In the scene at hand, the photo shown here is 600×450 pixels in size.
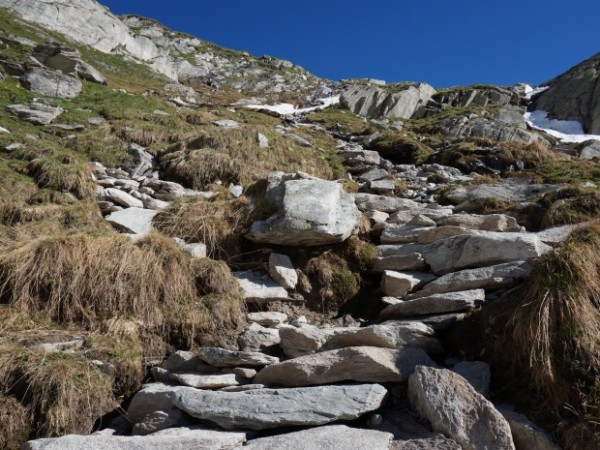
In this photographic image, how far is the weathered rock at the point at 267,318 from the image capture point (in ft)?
19.9

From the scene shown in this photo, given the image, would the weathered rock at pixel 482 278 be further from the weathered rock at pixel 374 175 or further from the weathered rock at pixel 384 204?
the weathered rock at pixel 374 175

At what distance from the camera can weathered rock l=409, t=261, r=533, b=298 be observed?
18.0 ft

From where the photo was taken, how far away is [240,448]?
11.9 ft

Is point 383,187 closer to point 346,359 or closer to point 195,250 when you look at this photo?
point 195,250

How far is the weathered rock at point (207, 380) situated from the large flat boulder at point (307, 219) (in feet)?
8.88

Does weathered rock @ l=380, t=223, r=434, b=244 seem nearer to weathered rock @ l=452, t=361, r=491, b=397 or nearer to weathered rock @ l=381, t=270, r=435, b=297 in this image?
weathered rock @ l=381, t=270, r=435, b=297

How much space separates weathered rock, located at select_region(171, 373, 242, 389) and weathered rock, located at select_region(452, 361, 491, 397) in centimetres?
230

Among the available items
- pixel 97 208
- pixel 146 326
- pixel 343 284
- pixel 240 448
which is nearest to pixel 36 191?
pixel 97 208

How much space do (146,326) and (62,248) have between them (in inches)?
58.5

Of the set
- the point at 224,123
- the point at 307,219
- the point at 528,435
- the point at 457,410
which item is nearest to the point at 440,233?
the point at 307,219

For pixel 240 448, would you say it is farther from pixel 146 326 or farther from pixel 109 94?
pixel 109 94

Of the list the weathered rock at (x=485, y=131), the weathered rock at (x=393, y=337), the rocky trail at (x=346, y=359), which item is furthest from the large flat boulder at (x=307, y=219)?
the weathered rock at (x=485, y=131)

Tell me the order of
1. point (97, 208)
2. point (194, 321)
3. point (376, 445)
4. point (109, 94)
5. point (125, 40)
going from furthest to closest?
point (125, 40)
point (109, 94)
point (97, 208)
point (194, 321)
point (376, 445)

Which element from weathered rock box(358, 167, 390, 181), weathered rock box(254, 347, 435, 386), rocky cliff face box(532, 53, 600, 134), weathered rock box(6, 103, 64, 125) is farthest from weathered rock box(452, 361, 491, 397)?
rocky cliff face box(532, 53, 600, 134)
